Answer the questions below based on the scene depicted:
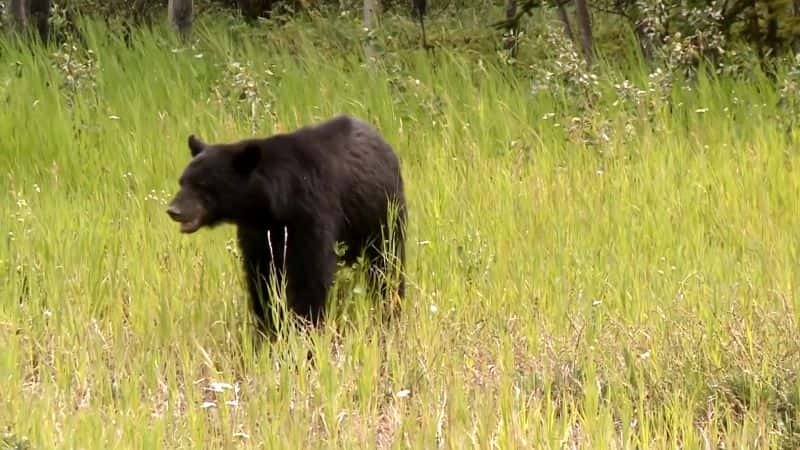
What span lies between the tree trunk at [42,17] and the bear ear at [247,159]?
6633mm

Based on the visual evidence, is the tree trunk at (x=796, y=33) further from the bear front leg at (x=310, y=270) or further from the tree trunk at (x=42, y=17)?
the tree trunk at (x=42, y=17)

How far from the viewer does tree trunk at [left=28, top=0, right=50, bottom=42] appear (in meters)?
11.5

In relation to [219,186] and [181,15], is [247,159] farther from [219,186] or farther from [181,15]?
[181,15]

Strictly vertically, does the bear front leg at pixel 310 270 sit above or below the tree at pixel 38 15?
below

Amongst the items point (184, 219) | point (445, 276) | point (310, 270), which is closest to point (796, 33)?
point (445, 276)

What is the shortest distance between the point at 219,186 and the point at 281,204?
10.3 inches

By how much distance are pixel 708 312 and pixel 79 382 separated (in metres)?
2.30

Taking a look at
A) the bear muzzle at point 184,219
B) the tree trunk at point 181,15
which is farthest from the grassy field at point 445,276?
the tree trunk at point 181,15

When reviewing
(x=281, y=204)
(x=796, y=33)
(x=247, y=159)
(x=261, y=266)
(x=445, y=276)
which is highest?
(x=247, y=159)

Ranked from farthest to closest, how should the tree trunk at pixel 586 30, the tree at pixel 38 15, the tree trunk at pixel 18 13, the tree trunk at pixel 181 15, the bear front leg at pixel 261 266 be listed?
1. the tree trunk at pixel 181 15
2. the tree at pixel 38 15
3. the tree trunk at pixel 18 13
4. the tree trunk at pixel 586 30
5. the bear front leg at pixel 261 266

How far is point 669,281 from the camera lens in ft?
17.9

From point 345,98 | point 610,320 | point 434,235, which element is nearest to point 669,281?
point 610,320

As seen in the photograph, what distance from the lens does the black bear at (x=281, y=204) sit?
5.36 metres

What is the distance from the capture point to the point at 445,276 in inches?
232
